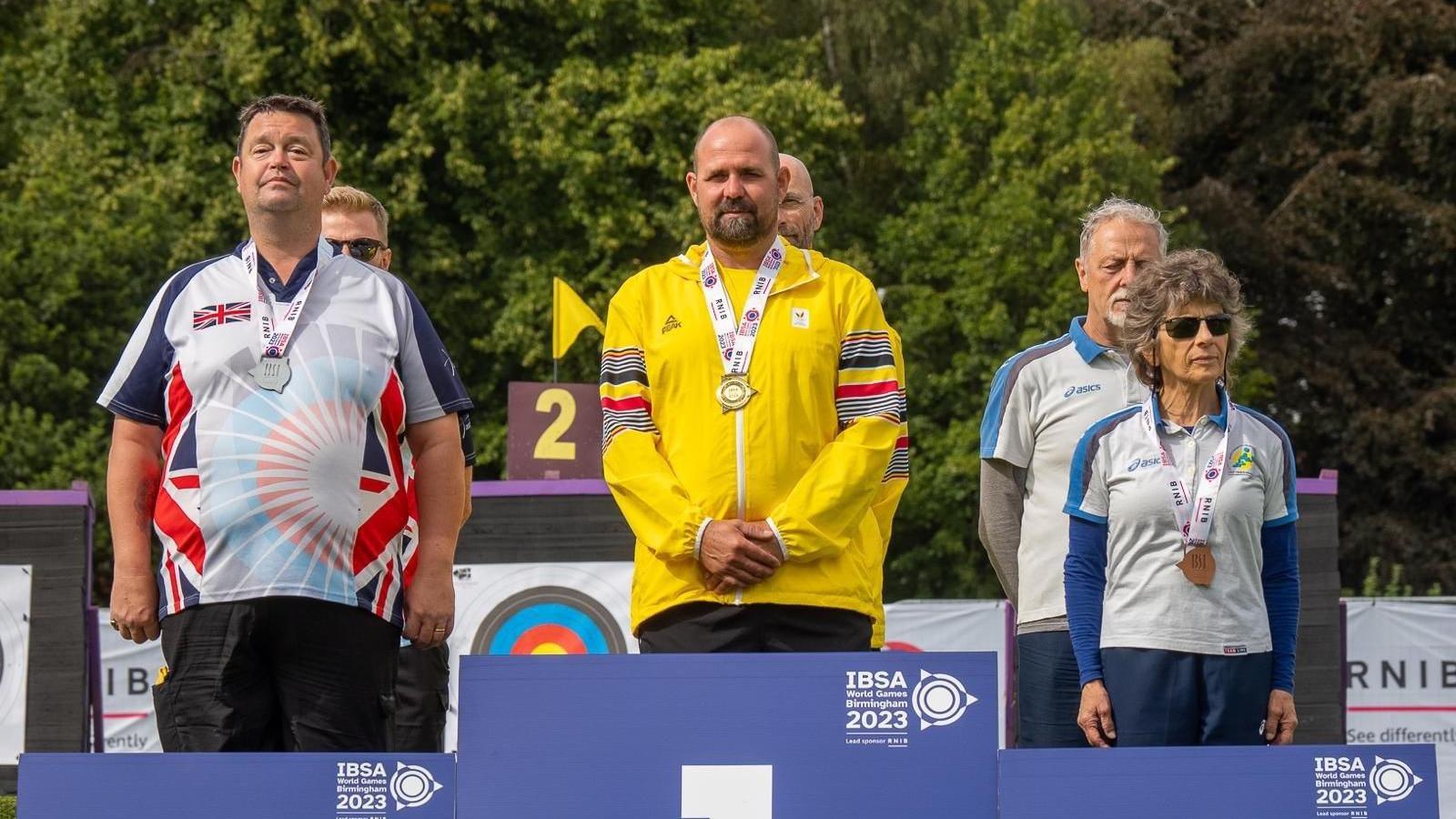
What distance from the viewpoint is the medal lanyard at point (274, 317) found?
3.80 metres

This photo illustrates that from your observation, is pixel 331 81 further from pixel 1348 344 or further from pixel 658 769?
pixel 658 769

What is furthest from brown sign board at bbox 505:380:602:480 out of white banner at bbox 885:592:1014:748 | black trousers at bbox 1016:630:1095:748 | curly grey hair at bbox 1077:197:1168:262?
black trousers at bbox 1016:630:1095:748

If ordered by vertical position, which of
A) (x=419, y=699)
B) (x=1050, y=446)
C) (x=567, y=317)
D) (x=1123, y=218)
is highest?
(x=567, y=317)

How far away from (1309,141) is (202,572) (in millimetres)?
24885

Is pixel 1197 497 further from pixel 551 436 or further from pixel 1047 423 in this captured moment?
pixel 551 436

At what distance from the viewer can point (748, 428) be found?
4.31 m

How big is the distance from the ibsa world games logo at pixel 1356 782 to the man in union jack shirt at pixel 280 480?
174 centimetres

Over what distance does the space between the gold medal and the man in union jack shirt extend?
0.65m

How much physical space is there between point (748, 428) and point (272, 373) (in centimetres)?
109

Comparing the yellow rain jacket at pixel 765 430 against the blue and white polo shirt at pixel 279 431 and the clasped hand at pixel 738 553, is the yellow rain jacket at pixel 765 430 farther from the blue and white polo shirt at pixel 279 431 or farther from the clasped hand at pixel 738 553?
the blue and white polo shirt at pixel 279 431

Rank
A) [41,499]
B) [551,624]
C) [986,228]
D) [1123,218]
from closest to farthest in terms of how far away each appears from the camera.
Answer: [1123,218] < [551,624] < [41,499] < [986,228]

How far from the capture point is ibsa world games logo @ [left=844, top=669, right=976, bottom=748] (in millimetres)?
3391

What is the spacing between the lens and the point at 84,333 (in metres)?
22.9

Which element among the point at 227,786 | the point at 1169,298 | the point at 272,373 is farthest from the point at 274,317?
the point at 1169,298
